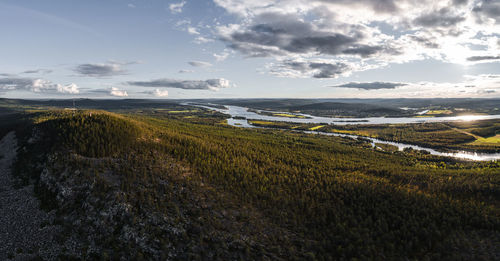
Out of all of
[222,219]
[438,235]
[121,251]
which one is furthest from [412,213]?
[121,251]

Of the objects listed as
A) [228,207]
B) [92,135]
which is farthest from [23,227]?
[228,207]

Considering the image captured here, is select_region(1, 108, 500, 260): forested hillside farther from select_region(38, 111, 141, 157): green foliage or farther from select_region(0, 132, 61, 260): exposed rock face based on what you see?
select_region(0, 132, 61, 260): exposed rock face

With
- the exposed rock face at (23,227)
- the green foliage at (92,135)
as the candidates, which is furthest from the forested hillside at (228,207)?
the exposed rock face at (23,227)

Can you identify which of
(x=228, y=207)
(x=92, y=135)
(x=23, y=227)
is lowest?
(x=228, y=207)

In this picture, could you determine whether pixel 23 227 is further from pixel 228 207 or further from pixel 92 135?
pixel 228 207

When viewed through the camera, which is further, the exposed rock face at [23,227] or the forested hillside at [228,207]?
the forested hillside at [228,207]

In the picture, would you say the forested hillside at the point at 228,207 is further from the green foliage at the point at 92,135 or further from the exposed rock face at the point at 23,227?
the exposed rock face at the point at 23,227

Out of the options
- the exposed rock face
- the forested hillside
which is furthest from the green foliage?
the exposed rock face
